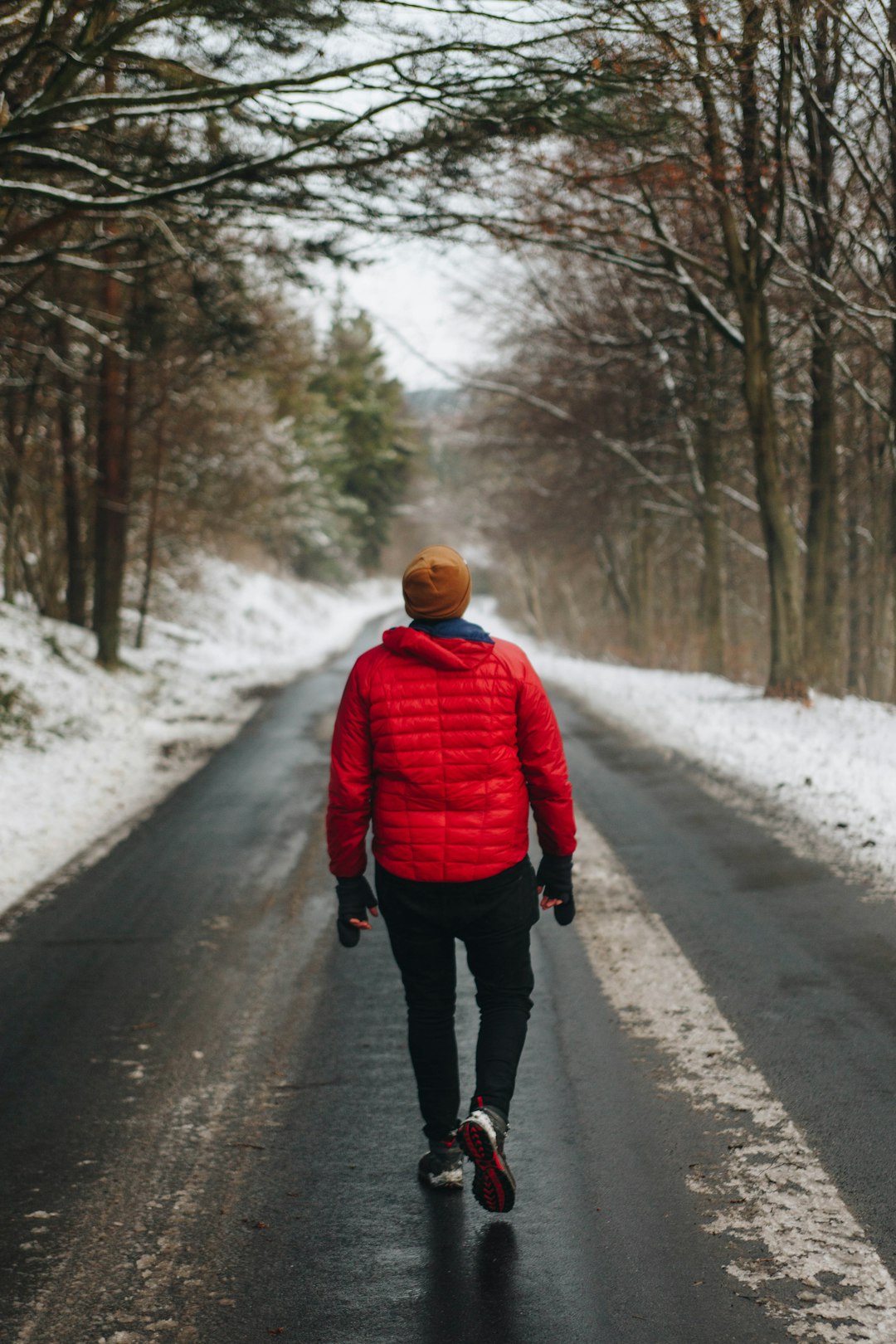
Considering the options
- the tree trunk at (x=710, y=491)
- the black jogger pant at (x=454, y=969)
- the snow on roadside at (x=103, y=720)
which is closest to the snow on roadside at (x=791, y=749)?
the tree trunk at (x=710, y=491)

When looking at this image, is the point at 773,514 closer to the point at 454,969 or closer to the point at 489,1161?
the point at 454,969

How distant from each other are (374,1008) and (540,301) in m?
15.6

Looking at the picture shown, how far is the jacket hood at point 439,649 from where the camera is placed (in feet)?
10.8

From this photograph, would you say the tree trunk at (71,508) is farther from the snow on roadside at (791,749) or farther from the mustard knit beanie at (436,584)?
the mustard knit beanie at (436,584)

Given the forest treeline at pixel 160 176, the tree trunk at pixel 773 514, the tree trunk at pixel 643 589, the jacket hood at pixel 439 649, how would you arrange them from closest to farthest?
the jacket hood at pixel 439 649, the forest treeline at pixel 160 176, the tree trunk at pixel 773 514, the tree trunk at pixel 643 589

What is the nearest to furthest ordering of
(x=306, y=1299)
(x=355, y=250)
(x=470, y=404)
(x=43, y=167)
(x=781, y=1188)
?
(x=306, y=1299) → (x=781, y=1188) → (x=43, y=167) → (x=355, y=250) → (x=470, y=404)

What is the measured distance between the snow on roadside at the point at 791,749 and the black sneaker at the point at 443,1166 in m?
3.71

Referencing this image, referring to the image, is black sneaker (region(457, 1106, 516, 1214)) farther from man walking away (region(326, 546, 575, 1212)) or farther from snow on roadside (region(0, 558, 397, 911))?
snow on roadside (region(0, 558, 397, 911))

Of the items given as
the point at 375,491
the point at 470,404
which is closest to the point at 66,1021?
the point at 470,404

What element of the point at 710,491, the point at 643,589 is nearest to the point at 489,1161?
the point at 710,491

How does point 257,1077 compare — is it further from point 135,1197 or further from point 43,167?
point 43,167

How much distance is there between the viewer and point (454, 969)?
3449mm

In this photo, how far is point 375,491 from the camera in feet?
202

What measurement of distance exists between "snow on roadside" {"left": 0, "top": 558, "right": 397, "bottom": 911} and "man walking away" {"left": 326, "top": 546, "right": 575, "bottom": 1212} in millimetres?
4221
